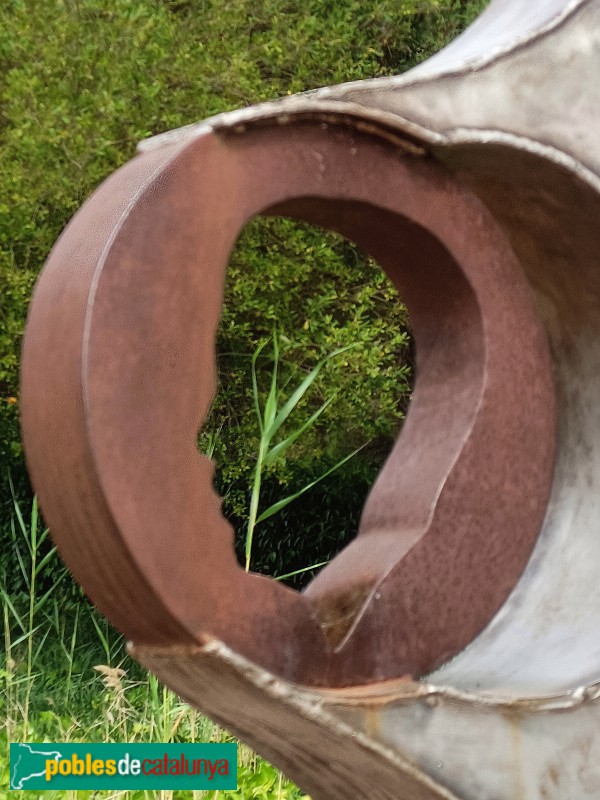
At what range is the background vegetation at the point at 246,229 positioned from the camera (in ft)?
11.8

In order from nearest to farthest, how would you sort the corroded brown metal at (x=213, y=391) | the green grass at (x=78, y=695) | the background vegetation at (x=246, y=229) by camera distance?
1. the corroded brown metal at (x=213, y=391)
2. the green grass at (x=78, y=695)
3. the background vegetation at (x=246, y=229)

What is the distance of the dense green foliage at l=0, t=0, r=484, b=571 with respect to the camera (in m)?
3.59

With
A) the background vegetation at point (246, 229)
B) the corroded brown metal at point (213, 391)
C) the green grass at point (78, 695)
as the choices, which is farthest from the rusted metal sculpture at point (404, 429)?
the background vegetation at point (246, 229)

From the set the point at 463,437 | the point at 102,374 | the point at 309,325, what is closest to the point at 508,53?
the point at 463,437

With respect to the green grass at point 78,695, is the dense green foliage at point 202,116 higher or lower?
higher

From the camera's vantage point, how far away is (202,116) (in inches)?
142

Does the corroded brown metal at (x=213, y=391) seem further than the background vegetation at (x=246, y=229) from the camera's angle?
No

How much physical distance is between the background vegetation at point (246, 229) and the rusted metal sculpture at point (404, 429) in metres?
1.91

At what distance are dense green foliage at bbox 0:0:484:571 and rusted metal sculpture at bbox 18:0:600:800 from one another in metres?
1.92

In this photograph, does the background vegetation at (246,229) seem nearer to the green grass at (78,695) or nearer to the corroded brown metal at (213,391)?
the green grass at (78,695)

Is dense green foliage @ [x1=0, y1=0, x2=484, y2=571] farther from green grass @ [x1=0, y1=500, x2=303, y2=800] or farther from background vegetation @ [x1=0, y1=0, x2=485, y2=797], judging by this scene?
green grass @ [x1=0, y1=500, x2=303, y2=800]

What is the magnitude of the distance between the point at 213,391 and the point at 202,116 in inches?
100

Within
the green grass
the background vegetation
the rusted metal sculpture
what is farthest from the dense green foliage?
the rusted metal sculpture

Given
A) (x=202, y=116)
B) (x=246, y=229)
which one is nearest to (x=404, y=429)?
(x=246, y=229)
